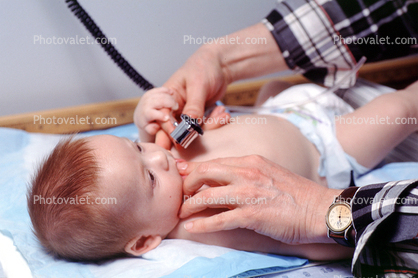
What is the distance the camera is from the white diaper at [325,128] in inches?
48.0

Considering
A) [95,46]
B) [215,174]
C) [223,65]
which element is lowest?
[215,174]

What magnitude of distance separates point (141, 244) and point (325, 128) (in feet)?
2.47

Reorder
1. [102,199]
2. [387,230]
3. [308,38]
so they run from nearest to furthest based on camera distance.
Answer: [387,230] → [102,199] → [308,38]

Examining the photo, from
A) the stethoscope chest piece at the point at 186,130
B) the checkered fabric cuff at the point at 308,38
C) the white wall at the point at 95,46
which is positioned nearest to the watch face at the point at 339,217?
the stethoscope chest piece at the point at 186,130

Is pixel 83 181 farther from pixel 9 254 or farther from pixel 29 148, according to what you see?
pixel 29 148

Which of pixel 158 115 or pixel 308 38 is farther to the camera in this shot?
pixel 308 38

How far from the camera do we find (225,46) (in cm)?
142

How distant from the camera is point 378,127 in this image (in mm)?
1215

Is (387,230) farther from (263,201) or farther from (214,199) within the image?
(214,199)

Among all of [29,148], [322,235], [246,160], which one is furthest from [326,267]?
[29,148]

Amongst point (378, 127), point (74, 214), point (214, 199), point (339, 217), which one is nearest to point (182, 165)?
point (214, 199)

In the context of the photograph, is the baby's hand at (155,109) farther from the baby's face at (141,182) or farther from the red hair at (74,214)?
the red hair at (74,214)

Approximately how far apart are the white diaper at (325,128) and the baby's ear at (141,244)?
0.61 metres

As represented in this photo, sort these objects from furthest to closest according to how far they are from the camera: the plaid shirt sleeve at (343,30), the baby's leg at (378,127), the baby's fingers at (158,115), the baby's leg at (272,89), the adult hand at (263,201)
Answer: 1. the baby's leg at (272,89)
2. the plaid shirt sleeve at (343,30)
3. the baby's leg at (378,127)
4. the baby's fingers at (158,115)
5. the adult hand at (263,201)
